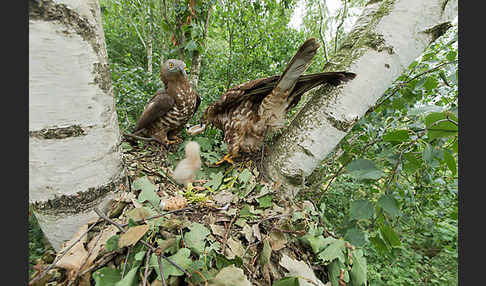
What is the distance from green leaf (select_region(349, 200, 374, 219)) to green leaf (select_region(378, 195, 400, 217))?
6 centimetres

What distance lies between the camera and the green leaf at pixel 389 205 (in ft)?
1.95

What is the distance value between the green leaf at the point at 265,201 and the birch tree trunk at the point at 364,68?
0.13m

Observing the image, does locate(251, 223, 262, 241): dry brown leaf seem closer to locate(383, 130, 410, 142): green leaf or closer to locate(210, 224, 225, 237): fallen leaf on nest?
locate(210, 224, 225, 237): fallen leaf on nest

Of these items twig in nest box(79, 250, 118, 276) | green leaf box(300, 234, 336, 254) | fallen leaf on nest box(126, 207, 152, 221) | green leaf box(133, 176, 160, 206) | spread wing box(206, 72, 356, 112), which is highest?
spread wing box(206, 72, 356, 112)

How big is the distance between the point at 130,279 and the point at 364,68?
0.99 meters

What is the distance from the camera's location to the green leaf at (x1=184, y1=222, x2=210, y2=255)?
0.51m

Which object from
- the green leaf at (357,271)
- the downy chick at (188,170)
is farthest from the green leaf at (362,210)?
the downy chick at (188,170)

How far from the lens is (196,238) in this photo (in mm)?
537

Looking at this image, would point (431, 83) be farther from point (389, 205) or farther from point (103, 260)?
point (103, 260)

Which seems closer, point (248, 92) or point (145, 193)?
point (145, 193)

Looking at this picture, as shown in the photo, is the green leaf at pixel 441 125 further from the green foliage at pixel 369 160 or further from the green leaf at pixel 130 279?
the green leaf at pixel 130 279

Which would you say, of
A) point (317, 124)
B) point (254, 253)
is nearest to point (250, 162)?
point (317, 124)

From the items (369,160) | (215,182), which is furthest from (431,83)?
(215,182)

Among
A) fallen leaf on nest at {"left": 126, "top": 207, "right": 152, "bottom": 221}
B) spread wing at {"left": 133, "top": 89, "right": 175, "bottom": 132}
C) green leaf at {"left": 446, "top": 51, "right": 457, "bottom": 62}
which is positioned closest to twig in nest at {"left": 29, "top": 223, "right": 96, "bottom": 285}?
fallen leaf on nest at {"left": 126, "top": 207, "right": 152, "bottom": 221}
